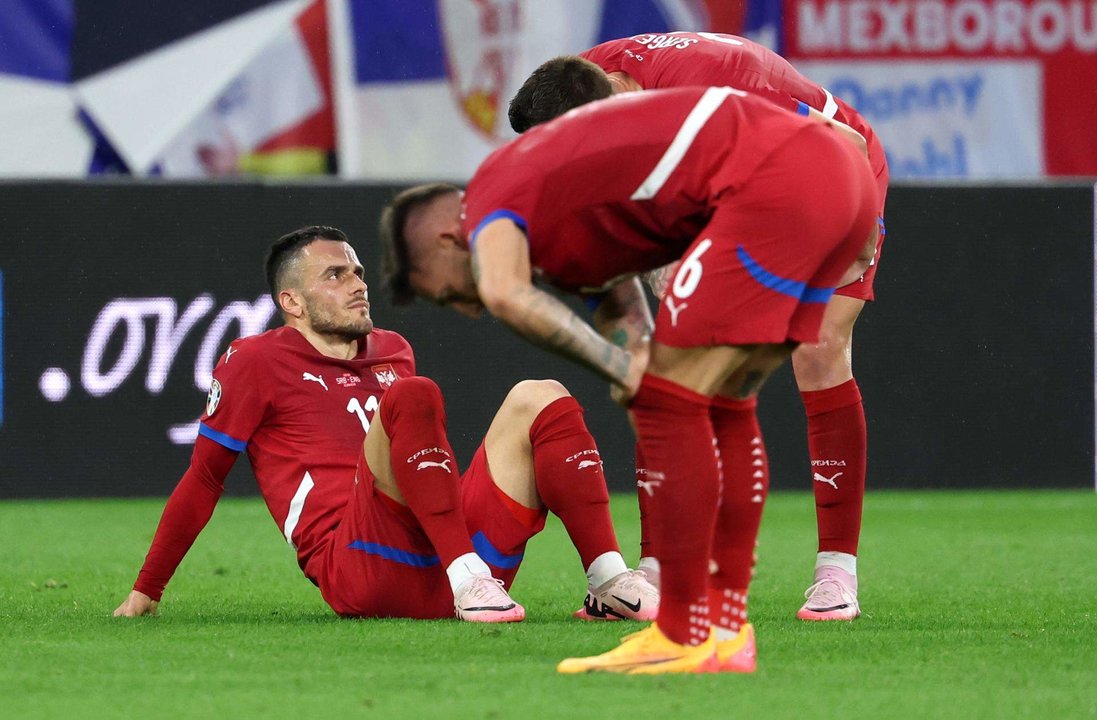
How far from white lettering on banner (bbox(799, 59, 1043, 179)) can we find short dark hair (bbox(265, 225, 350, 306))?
726 centimetres

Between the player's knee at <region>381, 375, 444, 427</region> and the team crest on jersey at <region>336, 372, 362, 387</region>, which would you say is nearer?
the player's knee at <region>381, 375, 444, 427</region>

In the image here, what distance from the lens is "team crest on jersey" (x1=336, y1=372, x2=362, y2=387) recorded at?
4621mm

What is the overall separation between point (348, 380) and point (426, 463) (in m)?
0.65

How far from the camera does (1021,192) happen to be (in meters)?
8.84

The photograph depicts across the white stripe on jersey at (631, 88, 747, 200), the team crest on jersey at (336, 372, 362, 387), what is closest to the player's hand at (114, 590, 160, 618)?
the team crest on jersey at (336, 372, 362, 387)

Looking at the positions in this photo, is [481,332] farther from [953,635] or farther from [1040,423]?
[953,635]

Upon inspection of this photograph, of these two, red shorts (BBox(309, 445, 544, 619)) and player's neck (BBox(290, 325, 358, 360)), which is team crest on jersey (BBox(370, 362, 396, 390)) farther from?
red shorts (BBox(309, 445, 544, 619))

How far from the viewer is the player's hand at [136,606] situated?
4355mm

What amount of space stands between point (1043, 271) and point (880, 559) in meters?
3.08

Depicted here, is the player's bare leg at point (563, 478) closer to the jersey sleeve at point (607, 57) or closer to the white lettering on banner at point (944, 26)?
the jersey sleeve at point (607, 57)

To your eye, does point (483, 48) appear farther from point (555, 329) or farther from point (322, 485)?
point (555, 329)

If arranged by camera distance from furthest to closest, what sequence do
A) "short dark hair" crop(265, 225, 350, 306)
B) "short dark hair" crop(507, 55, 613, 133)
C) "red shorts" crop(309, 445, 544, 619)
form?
"short dark hair" crop(265, 225, 350, 306), "red shorts" crop(309, 445, 544, 619), "short dark hair" crop(507, 55, 613, 133)

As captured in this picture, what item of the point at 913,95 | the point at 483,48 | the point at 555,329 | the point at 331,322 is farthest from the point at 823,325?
the point at 913,95

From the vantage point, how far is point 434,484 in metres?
4.07
